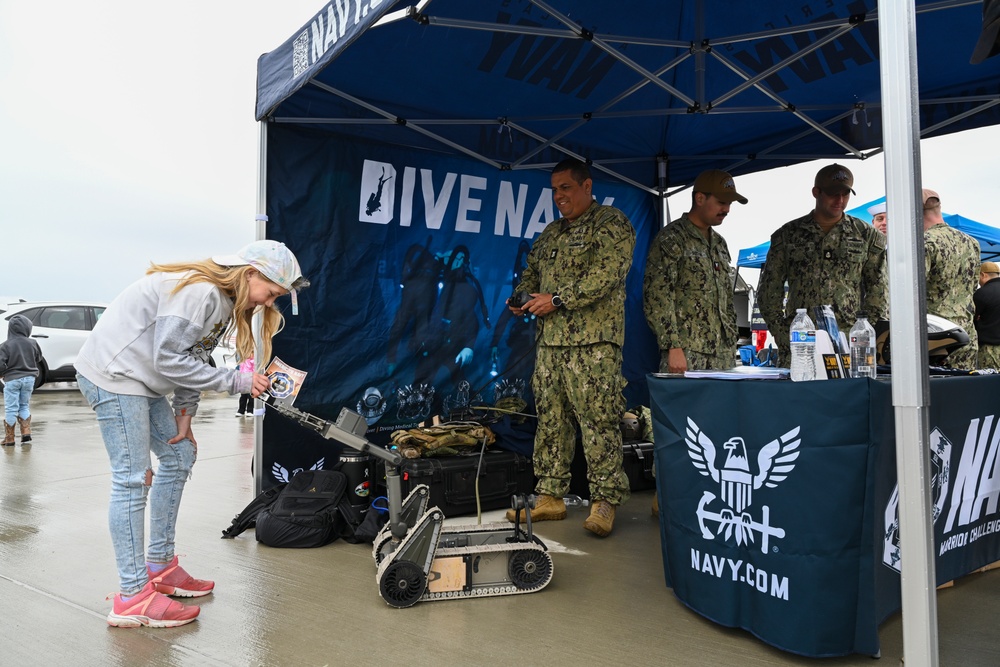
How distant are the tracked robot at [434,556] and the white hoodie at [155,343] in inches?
11.1

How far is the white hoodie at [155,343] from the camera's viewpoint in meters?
2.43

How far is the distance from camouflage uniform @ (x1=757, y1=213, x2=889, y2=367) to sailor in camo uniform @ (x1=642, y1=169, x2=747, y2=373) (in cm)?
44

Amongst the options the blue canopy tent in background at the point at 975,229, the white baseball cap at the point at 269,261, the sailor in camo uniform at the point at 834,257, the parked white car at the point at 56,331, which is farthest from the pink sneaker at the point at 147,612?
the parked white car at the point at 56,331

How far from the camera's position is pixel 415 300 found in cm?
485

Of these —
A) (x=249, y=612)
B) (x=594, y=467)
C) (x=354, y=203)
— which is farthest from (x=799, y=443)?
(x=354, y=203)

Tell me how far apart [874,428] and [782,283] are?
2.59 metres

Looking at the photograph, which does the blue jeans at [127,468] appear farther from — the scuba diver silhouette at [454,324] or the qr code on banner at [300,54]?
the scuba diver silhouette at [454,324]

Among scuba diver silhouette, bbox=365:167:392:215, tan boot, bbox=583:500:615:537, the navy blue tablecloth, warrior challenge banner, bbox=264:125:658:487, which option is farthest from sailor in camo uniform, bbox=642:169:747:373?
scuba diver silhouette, bbox=365:167:392:215

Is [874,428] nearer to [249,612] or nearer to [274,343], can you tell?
[249,612]

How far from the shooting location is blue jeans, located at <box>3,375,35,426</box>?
7.44m

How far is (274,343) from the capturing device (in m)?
4.23

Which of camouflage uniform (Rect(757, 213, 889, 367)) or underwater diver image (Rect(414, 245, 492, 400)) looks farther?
underwater diver image (Rect(414, 245, 492, 400))

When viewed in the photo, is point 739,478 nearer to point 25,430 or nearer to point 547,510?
point 547,510

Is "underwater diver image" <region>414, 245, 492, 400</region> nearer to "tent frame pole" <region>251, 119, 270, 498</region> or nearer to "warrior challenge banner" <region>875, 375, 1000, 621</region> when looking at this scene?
"tent frame pole" <region>251, 119, 270, 498</region>
